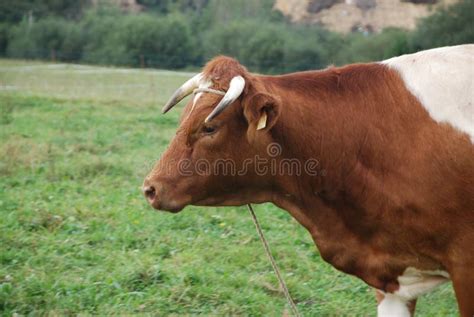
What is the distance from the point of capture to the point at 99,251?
19.3 ft

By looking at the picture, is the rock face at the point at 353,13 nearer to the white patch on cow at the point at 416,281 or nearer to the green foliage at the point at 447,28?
the green foliage at the point at 447,28

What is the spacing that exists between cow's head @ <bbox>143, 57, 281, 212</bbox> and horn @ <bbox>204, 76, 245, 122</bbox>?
0.06 ft

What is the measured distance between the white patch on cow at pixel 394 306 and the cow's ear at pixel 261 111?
121cm

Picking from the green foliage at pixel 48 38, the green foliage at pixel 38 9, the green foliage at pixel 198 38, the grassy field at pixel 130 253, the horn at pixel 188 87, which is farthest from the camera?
the green foliage at pixel 38 9

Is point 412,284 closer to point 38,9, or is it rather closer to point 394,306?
point 394,306

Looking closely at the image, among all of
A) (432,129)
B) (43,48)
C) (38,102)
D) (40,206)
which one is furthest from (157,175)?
(43,48)

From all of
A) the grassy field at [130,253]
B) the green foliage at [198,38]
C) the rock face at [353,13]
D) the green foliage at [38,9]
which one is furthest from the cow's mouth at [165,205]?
the green foliage at [38,9]

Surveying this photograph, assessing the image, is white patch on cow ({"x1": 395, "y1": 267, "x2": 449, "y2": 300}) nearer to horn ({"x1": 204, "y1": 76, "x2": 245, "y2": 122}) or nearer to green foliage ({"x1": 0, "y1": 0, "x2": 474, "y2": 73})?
horn ({"x1": 204, "y1": 76, "x2": 245, "y2": 122})

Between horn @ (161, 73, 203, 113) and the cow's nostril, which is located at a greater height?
horn @ (161, 73, 203, 113)

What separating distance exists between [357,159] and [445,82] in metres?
0.59

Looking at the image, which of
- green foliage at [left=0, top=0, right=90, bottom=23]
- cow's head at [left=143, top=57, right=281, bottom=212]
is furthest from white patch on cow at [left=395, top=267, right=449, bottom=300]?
green foliage at [left=0, top=0, right=90, bottom=23]

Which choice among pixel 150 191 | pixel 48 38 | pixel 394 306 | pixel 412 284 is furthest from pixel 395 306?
pixel 48 38

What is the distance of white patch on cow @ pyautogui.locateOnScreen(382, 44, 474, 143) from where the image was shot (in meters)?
3.63

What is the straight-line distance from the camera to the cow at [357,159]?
3.61 meters
